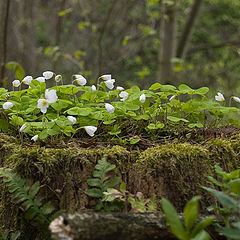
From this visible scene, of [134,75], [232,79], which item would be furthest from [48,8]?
[232,79]

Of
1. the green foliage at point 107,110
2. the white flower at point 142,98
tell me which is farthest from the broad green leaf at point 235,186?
the white flower at point 142,98

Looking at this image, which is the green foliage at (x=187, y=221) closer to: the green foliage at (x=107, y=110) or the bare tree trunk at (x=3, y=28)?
the green foliage at (x=107, y=110)

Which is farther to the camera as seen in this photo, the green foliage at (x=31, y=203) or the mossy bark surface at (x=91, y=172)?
the mossy bark surface at (x=91, y=172)

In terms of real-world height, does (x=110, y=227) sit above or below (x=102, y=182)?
above

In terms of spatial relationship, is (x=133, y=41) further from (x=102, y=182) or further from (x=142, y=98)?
(x=102, y=182)

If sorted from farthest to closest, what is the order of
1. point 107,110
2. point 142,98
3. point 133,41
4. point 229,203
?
point 133,41
point 142,98
point 107,110
point 229,203

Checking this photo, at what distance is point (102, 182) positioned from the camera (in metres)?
2.17

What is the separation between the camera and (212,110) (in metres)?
3.26

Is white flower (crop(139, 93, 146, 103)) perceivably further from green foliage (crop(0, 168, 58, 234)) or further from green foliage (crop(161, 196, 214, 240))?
green foliage (crop(161, 196, 214, 240))

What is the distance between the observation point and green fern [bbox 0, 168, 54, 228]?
2.12m

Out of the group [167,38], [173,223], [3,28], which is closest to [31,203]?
[173,223]

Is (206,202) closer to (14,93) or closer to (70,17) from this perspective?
(14,93)

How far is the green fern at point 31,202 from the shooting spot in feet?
6.94

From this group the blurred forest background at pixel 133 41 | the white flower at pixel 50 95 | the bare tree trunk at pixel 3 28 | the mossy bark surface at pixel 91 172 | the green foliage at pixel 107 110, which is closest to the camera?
the mossy bark surface at pixel 91 172
